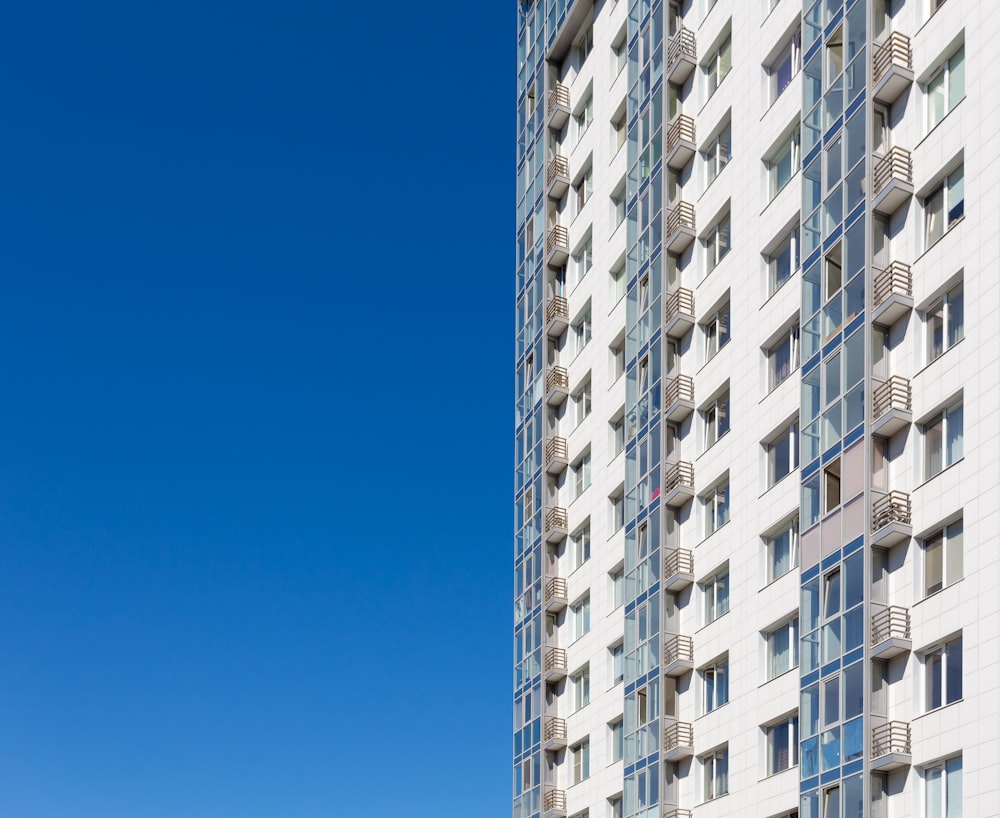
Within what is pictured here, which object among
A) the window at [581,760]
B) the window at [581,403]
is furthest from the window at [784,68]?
the window at [581,760]

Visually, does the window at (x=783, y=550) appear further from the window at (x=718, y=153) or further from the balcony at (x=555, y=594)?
the balcony at (x=555, y=594)

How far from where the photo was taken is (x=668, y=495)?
53.5 meters

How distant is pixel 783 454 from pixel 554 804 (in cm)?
2088

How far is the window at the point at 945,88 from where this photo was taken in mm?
40312

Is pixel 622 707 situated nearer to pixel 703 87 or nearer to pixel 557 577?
pixel 557 577

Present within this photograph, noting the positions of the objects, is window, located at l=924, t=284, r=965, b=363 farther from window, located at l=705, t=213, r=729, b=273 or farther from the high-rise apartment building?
window, located at l=705, t=213, r=729, b=273

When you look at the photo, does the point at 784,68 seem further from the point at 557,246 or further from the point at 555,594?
the point at 555,594

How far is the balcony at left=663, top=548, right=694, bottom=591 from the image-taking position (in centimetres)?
→ 5219

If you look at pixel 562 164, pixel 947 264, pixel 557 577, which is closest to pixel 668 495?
pixel 557 577

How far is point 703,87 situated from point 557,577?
20357 mm

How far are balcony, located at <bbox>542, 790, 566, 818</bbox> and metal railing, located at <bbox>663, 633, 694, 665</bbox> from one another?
11.6 m

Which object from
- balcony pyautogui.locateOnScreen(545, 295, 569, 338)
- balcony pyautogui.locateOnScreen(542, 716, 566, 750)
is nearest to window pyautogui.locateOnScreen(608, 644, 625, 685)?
balcony pyautogui.locateOnScreen(542, 716, 566, 750)

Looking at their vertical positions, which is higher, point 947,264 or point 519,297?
point 519,297

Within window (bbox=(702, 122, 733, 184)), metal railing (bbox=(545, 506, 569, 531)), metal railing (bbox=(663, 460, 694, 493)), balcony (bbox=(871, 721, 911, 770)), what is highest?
window (bbox=(702, 122, 733, 184))
